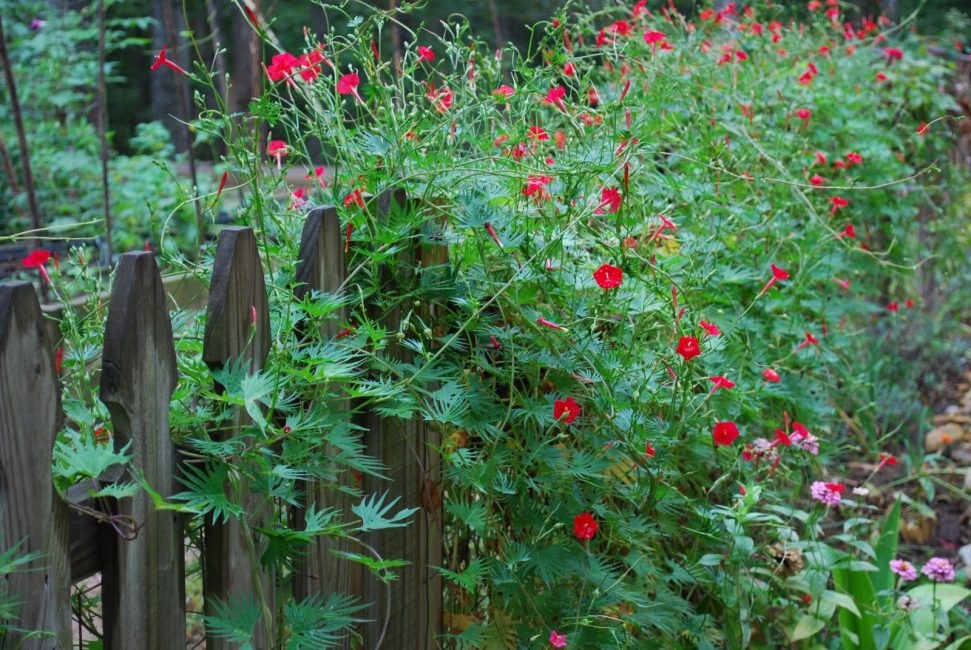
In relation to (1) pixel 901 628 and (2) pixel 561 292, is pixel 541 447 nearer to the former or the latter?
(2) pixel 561 292

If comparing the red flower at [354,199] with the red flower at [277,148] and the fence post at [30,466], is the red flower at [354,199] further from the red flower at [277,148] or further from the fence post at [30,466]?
the fence post at [30,466]

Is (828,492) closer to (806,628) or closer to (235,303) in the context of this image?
(806,628)

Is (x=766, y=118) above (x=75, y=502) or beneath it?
above

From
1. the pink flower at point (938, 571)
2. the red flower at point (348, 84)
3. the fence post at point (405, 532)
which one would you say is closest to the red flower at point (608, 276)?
the fence post at point (405, 532)

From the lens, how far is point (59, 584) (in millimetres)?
1045

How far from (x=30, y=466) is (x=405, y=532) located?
2.54 ft

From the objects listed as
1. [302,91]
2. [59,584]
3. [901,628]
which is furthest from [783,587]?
[59,584]

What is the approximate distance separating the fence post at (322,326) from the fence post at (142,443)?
235mm

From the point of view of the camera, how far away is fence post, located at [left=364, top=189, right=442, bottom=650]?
1.55m

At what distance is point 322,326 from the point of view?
55.3 inches

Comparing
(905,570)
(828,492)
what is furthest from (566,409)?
(905,570)

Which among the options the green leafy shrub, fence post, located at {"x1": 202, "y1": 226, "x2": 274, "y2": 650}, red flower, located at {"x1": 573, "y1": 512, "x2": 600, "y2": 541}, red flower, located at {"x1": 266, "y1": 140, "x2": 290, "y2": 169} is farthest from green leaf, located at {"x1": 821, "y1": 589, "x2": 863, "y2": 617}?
red flower, located at {"x1": 266, "y1": 140, "x2": 290, "y2": 169}

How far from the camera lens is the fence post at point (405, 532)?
1.55 metres

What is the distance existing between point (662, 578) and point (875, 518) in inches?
→ 70.3
